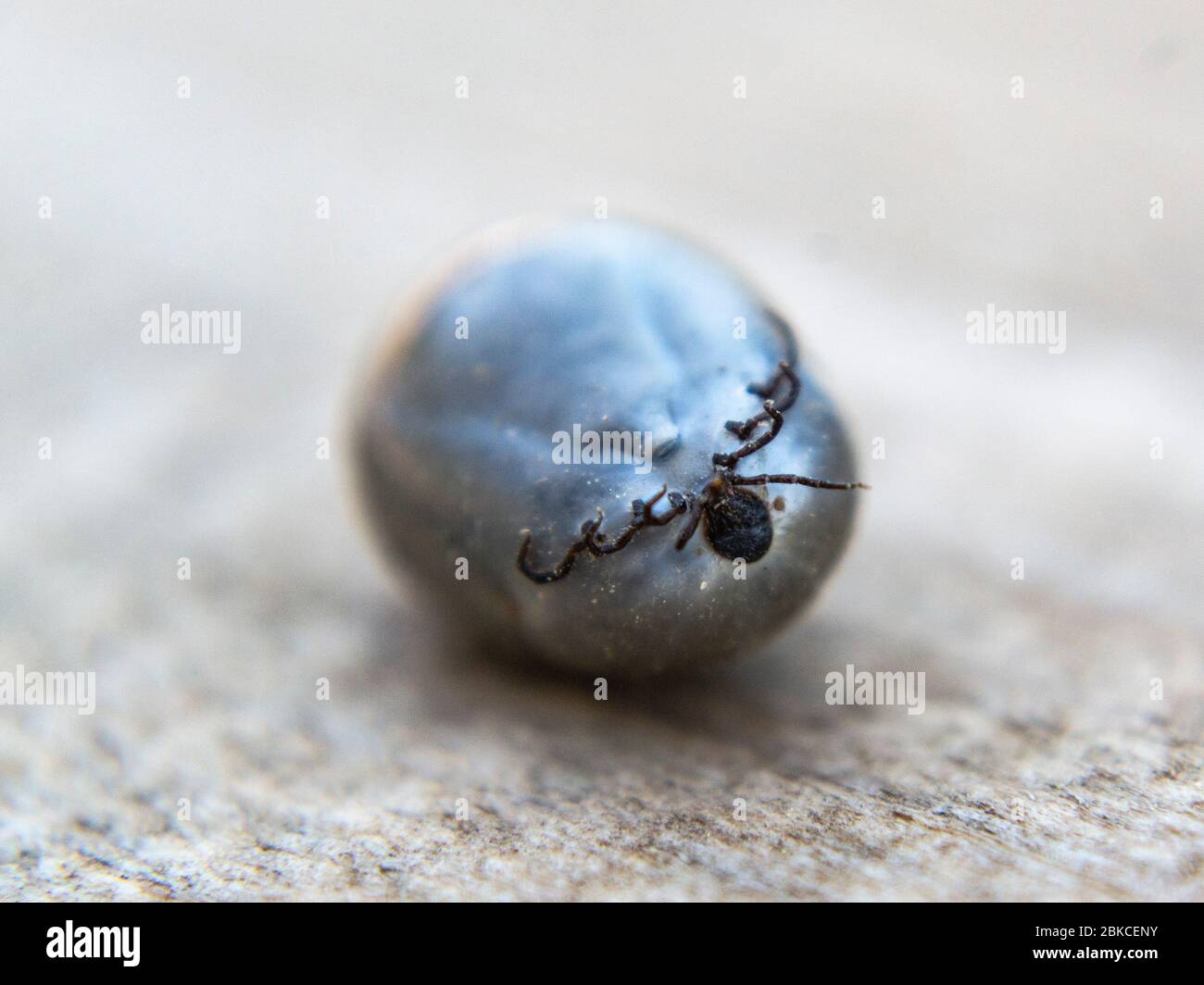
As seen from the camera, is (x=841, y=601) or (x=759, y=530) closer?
(x=759, y=530)

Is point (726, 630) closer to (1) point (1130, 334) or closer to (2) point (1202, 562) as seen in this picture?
(2) point (1202, 562)

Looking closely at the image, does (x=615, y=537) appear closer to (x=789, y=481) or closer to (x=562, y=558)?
(x=562, y=558)

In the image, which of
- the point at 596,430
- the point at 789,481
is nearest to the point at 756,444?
the point at 789,481

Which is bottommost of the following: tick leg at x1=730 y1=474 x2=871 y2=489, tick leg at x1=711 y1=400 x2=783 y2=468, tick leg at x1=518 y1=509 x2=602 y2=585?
tick leg at x1=518 y1=509 x2=602 y2=585

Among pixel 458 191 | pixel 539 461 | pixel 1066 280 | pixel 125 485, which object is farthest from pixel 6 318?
pixel 1066 280

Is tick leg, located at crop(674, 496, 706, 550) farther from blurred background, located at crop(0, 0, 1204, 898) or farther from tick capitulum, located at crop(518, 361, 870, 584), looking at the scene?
blurred background, located at crop(0, 0, 1204, 898)

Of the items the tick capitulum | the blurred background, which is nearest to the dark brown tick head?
the tick capitulum
